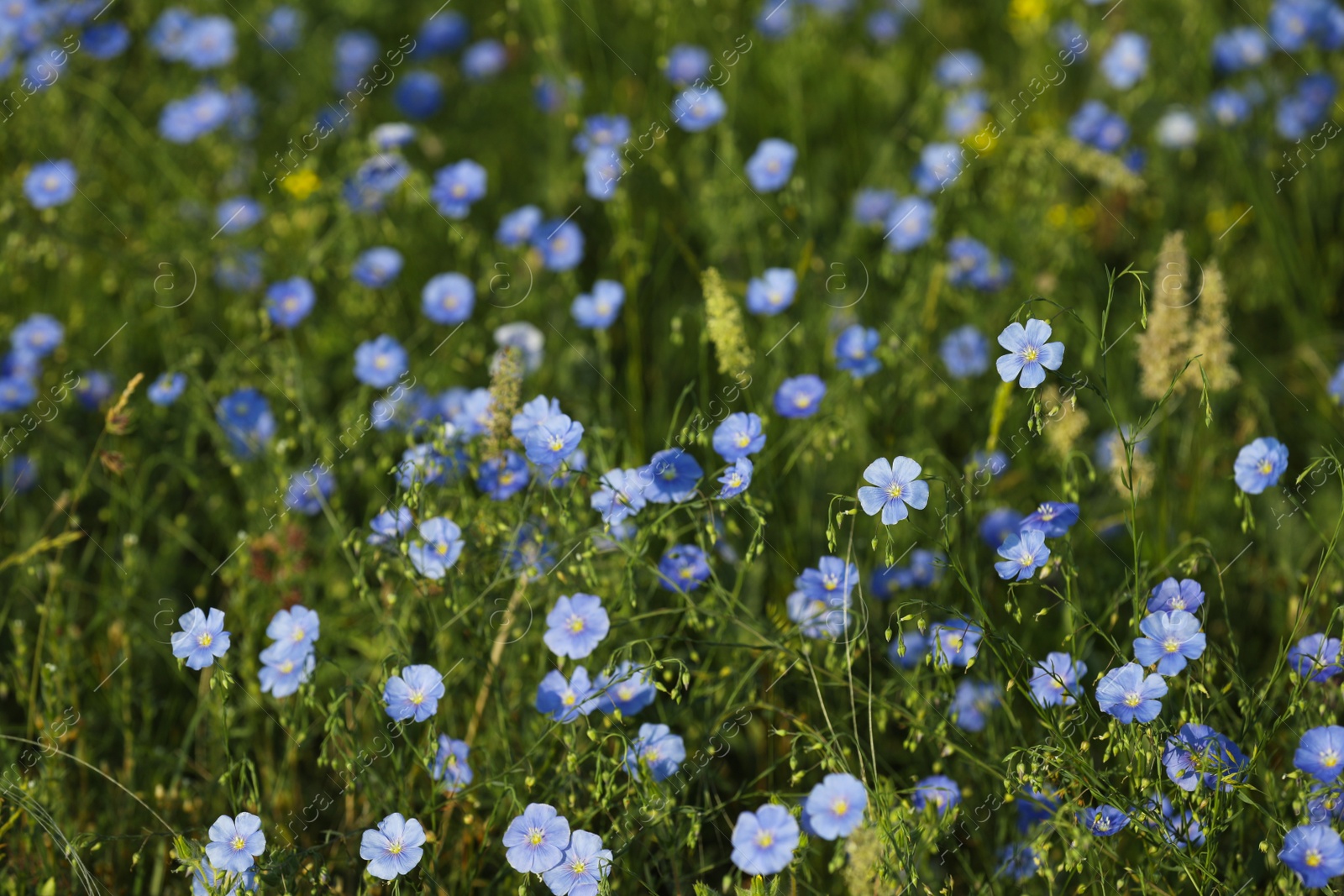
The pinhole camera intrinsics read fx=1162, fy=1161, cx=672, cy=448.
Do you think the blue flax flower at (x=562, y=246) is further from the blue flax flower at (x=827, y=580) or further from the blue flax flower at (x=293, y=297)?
the blue flax flower at (x=827, y=580)

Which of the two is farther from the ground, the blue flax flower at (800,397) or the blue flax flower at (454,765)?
the blue flax flower at (454,765)

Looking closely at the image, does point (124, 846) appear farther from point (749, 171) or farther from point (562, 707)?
point (749, 171)

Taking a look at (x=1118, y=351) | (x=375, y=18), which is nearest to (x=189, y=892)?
(x=1118, y=351)

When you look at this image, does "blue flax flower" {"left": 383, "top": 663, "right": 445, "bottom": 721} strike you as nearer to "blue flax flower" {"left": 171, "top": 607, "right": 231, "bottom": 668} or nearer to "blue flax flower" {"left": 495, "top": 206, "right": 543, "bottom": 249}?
"blue flax flower" {"left": 171, "top": 607, "right": 231, "bottom": 668}


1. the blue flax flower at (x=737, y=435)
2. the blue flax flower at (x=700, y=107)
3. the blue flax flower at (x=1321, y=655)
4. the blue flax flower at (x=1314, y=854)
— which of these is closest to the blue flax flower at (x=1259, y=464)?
the blue flax flower at (x=1321, y=655)

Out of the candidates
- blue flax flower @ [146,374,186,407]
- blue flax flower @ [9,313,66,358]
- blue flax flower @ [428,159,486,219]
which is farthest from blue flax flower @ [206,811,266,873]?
blue flax flower @ [428,159,486,219]

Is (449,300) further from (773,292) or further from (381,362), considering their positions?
(773,292)
